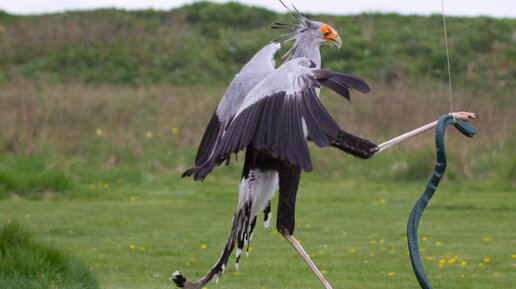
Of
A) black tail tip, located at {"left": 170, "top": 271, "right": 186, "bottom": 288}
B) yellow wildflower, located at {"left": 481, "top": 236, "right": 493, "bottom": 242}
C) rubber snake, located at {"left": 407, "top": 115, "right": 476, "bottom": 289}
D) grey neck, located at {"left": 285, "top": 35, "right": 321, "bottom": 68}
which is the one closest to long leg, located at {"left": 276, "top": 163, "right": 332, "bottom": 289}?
rubber snake, located at {"left": 407, "top": 115, "right": 476, "bottom": 289}

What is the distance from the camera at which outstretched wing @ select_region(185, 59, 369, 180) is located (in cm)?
702

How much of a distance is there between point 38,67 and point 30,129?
9504 mm

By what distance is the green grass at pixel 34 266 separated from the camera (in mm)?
8453

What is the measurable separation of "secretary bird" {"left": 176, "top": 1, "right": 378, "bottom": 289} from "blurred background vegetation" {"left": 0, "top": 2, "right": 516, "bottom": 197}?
8.74m

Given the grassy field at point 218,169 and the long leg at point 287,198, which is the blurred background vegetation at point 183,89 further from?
the long leg at point 287,198

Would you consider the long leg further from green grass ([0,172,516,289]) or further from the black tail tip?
green grass ([0,172,516,289])

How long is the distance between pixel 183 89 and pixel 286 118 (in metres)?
20.2

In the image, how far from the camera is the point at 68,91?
2547 centimetres

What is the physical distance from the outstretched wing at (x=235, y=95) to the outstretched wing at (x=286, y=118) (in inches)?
24.4

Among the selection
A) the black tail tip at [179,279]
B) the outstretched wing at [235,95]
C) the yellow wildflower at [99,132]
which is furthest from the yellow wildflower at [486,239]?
the yellow wildflower at [99,132]

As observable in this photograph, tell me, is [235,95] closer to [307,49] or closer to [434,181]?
[307,49]

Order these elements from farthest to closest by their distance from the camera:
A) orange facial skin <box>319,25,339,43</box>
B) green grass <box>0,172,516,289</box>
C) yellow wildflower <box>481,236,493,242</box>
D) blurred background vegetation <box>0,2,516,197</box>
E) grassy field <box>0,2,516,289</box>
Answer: blurred background vegetation <box>0,2,516,197</box> < yellow wildflower <box>481,236,493,242</box> < grassy field <box>0,2,516,289</box> < green grass <box>0,172,516,289</box> < orange facial skin <box>319,25,339,43</box>

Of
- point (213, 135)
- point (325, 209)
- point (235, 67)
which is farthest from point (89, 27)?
point (213, 135)

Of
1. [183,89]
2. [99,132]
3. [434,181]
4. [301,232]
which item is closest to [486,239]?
[301,232]
